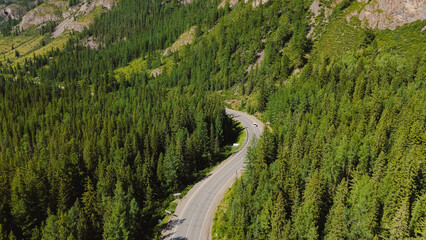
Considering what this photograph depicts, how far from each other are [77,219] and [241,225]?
1291 inches

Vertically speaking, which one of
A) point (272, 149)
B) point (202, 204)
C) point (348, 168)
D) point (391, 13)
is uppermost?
point (391, 13)

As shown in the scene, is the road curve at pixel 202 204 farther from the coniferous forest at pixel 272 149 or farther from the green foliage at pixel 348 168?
the green foliage at pixel 348 168

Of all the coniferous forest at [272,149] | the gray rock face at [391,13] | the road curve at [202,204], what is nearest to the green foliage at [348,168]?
the coniferous forest at [272,149]

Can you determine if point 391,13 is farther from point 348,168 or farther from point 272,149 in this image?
point 348,168

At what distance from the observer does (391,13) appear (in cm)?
11325

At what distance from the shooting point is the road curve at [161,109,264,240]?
55.7 metres

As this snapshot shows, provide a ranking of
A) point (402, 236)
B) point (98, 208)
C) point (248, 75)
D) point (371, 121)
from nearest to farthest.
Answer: point (402, 236), point (98, 208), point (371, 121), point (248, 75)

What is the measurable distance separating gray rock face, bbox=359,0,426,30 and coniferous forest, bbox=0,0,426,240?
523cm

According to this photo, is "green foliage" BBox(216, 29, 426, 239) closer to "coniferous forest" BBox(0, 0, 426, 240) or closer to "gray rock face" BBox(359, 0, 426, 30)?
"coniferous forest" BBox(0, 0, 426, 240)

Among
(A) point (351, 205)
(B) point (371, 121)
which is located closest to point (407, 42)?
(B) point (371, 121)

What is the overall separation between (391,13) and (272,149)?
3679 inches

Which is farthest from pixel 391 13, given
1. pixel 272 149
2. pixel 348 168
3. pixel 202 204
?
pixel 202 204

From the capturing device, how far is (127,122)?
102312mm

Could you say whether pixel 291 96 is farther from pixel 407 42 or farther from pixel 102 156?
pixel 102 156
